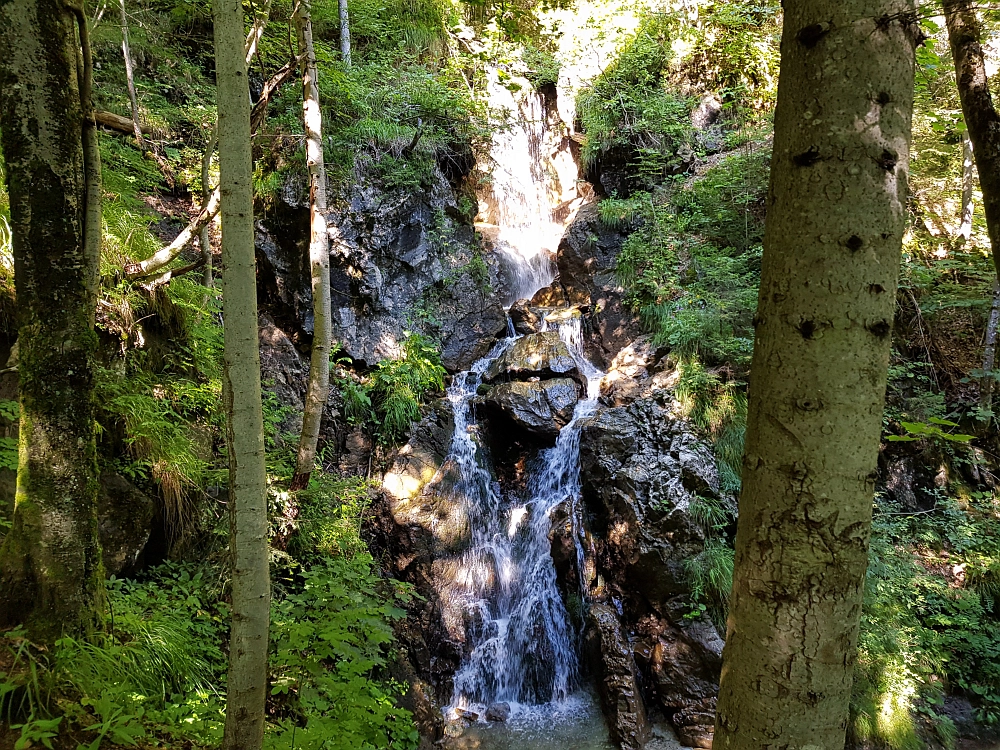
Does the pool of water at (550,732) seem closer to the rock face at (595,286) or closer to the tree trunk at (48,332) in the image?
the tree trunk at (48,332)

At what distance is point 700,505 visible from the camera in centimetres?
659

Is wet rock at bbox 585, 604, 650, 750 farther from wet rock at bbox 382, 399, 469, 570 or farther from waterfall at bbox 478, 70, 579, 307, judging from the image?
waterfall at bbox 478, 70, 579, 307

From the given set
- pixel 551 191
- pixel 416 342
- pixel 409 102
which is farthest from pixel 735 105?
pixel 416 342

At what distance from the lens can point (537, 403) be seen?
321 inches

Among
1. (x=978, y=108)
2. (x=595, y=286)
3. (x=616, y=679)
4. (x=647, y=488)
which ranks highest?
(x=595, y=286)

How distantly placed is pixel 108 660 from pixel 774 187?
138 inches

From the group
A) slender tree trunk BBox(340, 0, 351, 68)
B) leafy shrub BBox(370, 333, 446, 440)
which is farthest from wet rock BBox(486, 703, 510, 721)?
slender tree trunk BBox(340, 0, 351, 68)

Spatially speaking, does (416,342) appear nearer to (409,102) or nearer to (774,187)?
(409,102)

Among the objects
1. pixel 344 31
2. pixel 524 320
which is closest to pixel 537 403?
pixel 524 320

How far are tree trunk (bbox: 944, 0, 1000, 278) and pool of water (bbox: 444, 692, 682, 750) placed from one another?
5.59 meters

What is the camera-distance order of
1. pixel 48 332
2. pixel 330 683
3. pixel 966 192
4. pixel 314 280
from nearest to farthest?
1. pixel 48 332
2. pixel 330 683
3. pixel 314 280
4. pixel 966 192

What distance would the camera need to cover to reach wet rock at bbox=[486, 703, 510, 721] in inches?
230

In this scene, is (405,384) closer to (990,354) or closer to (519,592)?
(519,592)

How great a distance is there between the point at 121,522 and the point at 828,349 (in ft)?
15.3
